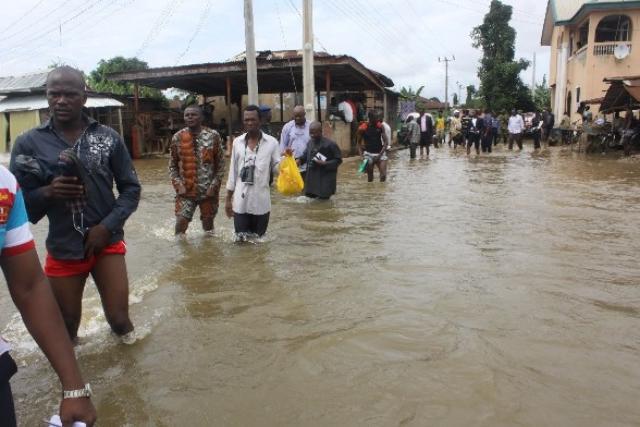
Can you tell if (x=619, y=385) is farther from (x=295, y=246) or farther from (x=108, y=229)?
(x=295, y=246)

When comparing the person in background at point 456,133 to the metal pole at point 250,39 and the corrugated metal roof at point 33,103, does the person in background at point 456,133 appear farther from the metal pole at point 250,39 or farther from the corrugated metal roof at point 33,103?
the corrugated metal roof at point 33,103

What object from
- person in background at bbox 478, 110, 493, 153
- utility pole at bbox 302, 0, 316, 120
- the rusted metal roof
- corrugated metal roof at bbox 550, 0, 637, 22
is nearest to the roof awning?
person in background at bbox 478, 110, 493, 153

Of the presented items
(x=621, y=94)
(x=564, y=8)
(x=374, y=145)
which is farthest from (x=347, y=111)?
(x=564, y=8)

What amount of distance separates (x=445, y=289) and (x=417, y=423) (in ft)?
6.89

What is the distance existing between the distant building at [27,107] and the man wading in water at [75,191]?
16.9 meters

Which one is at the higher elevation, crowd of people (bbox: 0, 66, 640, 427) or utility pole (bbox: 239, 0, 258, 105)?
utility pole (bbox: 239, 0, 258, 105)

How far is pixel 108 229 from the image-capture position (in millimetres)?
3115

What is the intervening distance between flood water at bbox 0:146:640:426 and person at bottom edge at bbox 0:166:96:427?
1040 mm

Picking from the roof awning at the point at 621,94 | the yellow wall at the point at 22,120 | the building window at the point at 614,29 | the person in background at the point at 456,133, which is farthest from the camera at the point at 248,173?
the building window at the point at 614,29

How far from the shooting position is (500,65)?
3312 cm

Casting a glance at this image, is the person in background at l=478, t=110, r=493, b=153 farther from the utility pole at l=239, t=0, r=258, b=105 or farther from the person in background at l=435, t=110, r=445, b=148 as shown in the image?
the utility pole at l=239, t=0, r=258, b=105

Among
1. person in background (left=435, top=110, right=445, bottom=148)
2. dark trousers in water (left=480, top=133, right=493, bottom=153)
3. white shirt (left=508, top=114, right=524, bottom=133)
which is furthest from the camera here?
person in background (left=435, top=110, right=445, bottom=148)

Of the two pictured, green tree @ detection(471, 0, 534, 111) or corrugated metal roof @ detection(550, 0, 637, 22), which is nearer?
corrugated metal roof @ detection(550, 0, 637, 22)

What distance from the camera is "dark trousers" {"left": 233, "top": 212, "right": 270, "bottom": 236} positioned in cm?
628
